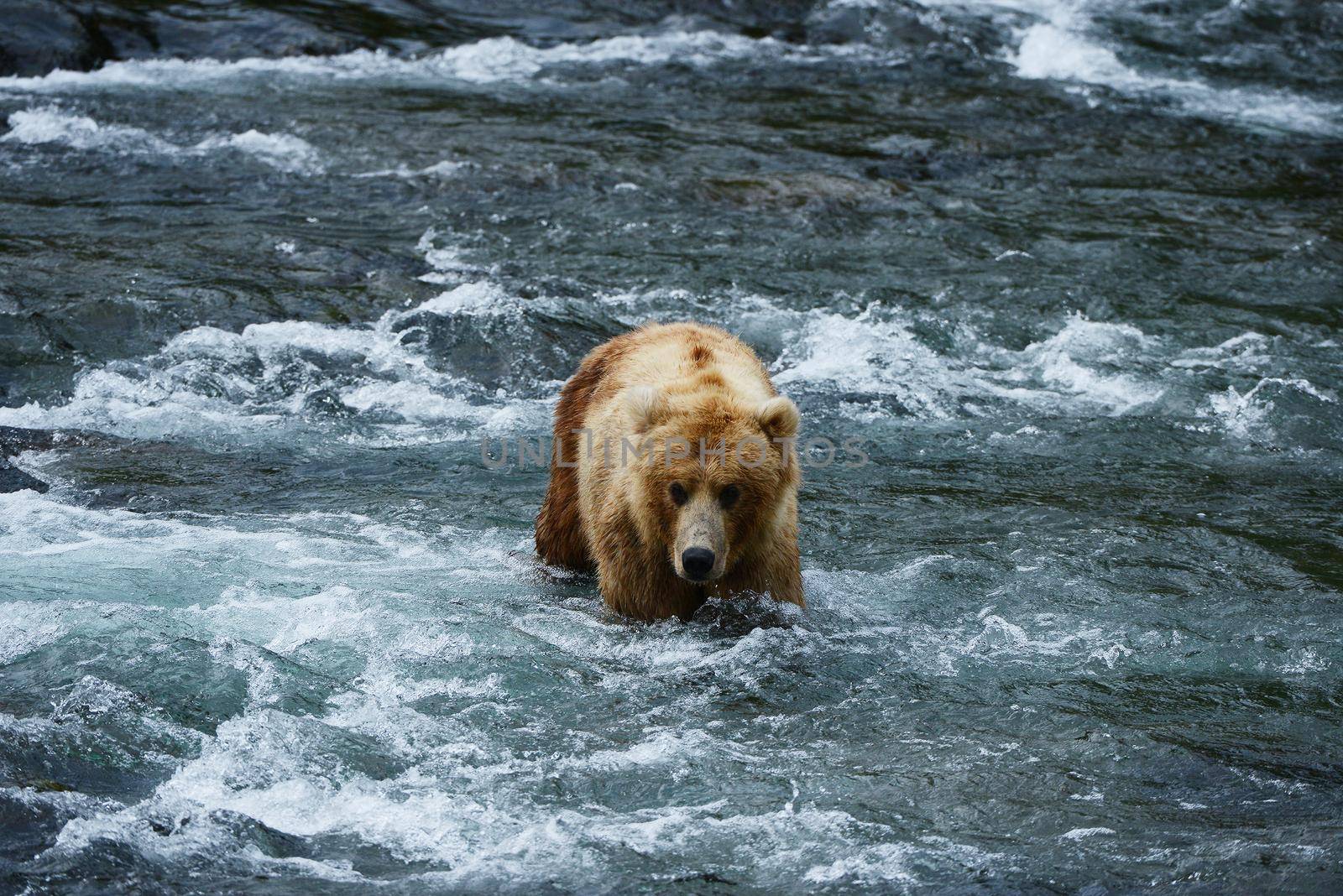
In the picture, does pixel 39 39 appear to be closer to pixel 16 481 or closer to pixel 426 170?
pixel 426 170

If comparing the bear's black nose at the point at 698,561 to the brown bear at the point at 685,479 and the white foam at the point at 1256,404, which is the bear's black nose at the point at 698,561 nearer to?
the brown bear at the point at 685,479

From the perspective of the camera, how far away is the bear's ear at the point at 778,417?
5.06 meters

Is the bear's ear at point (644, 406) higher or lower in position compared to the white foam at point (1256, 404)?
higher

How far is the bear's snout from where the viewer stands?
4859mm

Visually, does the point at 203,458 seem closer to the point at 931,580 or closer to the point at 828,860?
the point at 931,580

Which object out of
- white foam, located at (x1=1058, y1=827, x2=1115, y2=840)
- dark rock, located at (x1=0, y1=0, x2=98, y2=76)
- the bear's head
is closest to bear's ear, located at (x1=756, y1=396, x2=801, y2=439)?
the bear's head

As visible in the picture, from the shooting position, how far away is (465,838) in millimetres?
4047

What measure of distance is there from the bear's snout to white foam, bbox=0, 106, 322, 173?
7476 mm

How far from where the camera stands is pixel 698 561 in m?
4.88

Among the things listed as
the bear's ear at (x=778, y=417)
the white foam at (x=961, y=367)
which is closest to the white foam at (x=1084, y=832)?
the bear's ear at (x=778, y=417)

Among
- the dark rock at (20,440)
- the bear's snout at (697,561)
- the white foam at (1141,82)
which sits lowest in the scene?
the dark rock at (20,440)

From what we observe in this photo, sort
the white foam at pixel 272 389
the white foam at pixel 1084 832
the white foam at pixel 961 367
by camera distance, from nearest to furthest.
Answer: the white foam at pixel 1084 832, the white foam at pixel 272 389, the white foam at pixel 961 367

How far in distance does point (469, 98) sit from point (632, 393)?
9184 millimetres

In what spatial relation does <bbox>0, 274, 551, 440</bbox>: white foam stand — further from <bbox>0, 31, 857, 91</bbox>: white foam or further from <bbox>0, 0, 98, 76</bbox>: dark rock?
<bbox>0, 0, 98, 76</bbox>: dark rock
